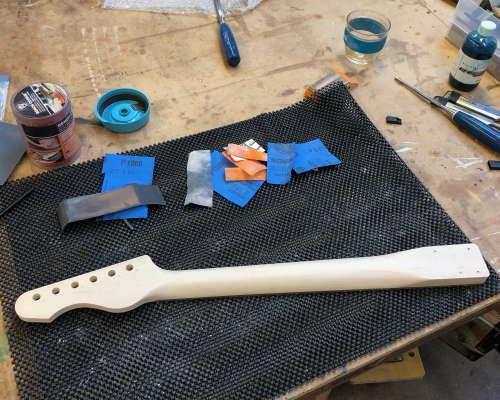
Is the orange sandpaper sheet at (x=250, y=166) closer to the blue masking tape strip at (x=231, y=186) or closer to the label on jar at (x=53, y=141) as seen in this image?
the blue masking tape strip at (x=231, y=186)

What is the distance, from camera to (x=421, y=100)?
3.09ft

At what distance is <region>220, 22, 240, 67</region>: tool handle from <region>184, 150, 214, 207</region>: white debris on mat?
0.96 feet

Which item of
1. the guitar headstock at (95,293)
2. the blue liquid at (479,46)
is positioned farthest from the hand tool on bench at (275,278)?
the blue liquid at (479,46)

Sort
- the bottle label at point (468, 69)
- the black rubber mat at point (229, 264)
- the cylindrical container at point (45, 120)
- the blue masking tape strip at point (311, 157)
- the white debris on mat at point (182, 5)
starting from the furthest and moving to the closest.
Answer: the white debris on mat at point (182, 5) < the bottle label at point (468, 69) < the blue masking tape strip at point (311, 157) < the cylindrical container at point (45, 120) < the black rubber mat at point (229, 264)

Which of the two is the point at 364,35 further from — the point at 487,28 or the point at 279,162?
the point at 279,162

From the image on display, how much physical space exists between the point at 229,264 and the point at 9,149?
0.49 m

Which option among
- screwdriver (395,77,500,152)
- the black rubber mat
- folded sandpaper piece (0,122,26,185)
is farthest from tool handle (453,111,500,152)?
folded sandpaper piece (0,122,26,185)

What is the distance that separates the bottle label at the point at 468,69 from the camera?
894 mm

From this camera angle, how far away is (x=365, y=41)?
0.96 m

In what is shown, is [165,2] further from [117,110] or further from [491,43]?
[491,43]

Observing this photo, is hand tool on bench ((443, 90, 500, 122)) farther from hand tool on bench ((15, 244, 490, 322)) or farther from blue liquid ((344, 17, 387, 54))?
hand tool on bench ((15, 244, 490, 322))

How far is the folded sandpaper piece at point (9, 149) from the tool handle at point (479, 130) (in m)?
0.89

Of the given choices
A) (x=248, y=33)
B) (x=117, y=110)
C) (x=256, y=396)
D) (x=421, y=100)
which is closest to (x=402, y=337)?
(x=256, y=396)

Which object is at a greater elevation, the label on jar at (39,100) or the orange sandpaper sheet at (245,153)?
the label on jar at (39,100)
